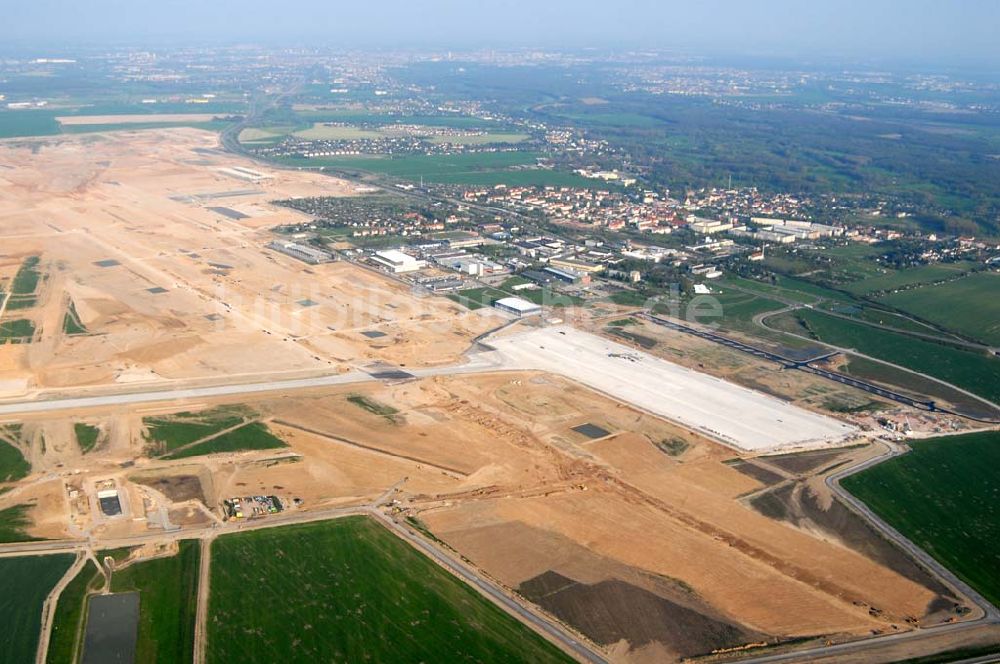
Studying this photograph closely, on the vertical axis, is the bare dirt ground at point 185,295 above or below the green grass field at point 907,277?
below

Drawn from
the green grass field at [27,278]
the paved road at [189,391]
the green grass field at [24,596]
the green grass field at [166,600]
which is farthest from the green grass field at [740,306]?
the green grass field at [27,278]

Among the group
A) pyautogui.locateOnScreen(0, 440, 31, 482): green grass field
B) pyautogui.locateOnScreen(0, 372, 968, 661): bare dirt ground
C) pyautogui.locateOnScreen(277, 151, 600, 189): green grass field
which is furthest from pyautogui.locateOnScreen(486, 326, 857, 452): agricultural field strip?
pyautogui.locateOnScreen(277, 151, 600, 189): green grass field

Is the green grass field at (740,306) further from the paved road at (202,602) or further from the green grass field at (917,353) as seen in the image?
the paved road at (202,602)

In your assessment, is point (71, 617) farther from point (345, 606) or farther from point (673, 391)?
point (673, 391)

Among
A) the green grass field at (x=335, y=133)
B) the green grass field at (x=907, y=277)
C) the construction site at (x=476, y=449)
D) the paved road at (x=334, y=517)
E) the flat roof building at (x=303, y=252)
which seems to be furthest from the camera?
the green grass field at (x=335, y=133)

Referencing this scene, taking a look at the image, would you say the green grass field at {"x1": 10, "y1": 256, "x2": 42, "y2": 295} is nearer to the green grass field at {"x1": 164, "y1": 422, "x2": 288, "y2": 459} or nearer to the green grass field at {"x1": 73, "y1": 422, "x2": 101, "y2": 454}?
the green grass field at {"x1": 73, "y1": 422, "x2": 101, "y2": 454}

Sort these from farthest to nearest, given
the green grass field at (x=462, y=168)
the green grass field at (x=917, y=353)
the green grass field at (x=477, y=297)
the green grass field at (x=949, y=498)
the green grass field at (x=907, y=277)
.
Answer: the green grass field at (x=462, y=168)
the green grass field at (x=907, y=277)
the green grass field at (x=477, y=297)
the green grass field at (x=917, y=353)
the green grass field at (x=949, y=498)

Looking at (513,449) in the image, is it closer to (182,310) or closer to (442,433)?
(442,433)
